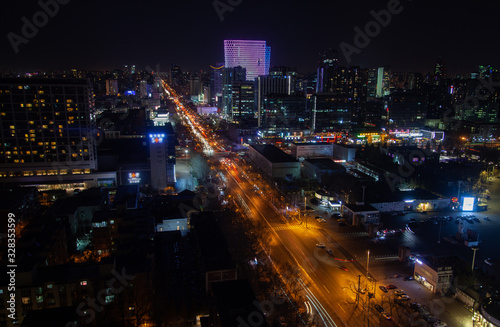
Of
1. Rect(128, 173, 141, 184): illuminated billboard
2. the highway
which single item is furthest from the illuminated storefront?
Rect(128, 173, 141, 184): illuminated billboard

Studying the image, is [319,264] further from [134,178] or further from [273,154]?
[273,154]

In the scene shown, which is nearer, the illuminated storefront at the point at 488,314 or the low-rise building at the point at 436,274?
the illuminated storefront at the point at 488,314

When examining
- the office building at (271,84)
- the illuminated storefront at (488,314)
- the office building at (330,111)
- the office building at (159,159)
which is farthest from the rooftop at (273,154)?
the office building at (271,84)

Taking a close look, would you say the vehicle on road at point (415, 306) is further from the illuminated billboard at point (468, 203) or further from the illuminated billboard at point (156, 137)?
the illuminated billboard at point (156, 137)

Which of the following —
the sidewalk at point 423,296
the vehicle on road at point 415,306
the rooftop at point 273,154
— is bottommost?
the sidewalk at point 423,296

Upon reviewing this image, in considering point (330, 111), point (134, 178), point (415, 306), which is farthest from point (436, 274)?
point (330, 111)

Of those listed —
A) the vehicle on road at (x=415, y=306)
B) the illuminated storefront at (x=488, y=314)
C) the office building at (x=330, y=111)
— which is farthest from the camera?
the office building at (x=330, y=111)

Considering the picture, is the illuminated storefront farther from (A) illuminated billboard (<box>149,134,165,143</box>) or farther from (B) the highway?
(A) illuminated billboard (<box>149,134,165,143</box>)
